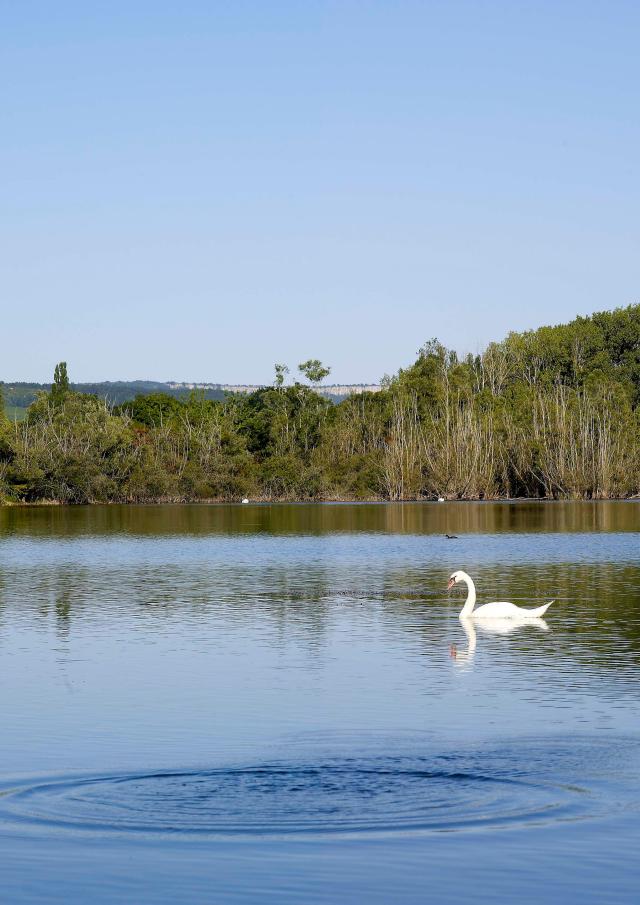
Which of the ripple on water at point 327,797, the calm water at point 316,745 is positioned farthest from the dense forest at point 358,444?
the ripple on water at point 327,797

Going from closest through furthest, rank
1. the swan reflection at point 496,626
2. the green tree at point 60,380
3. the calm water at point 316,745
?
the calm water at point 316,745 < the swan reflection at point 496,626 < the green tree at point 60,380

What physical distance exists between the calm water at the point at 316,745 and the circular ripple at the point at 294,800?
1.2 inches

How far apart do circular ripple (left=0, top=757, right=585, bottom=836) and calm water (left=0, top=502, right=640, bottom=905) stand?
0.03 metres

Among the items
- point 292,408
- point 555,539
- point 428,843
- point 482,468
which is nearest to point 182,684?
point 428,843

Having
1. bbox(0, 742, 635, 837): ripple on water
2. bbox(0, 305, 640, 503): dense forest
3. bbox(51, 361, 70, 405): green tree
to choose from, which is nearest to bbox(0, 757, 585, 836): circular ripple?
bbox(0, 742, 635, 837): ripple on water

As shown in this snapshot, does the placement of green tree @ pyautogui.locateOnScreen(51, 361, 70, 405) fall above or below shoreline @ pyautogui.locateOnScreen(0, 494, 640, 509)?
above

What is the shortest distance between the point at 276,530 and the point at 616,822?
52906 mm

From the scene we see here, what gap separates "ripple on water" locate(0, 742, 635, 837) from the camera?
38.9 feet

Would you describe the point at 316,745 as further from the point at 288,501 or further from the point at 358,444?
the point at 358,444

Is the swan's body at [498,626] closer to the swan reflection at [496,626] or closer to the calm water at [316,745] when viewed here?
the swan reflection at [496,626]

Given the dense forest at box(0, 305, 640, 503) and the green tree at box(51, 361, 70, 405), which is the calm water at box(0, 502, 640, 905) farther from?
the green tree at box(51, 361, 70, 405)

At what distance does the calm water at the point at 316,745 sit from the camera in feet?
35.1

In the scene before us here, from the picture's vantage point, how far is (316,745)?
14.9m

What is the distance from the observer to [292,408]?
130 meters
